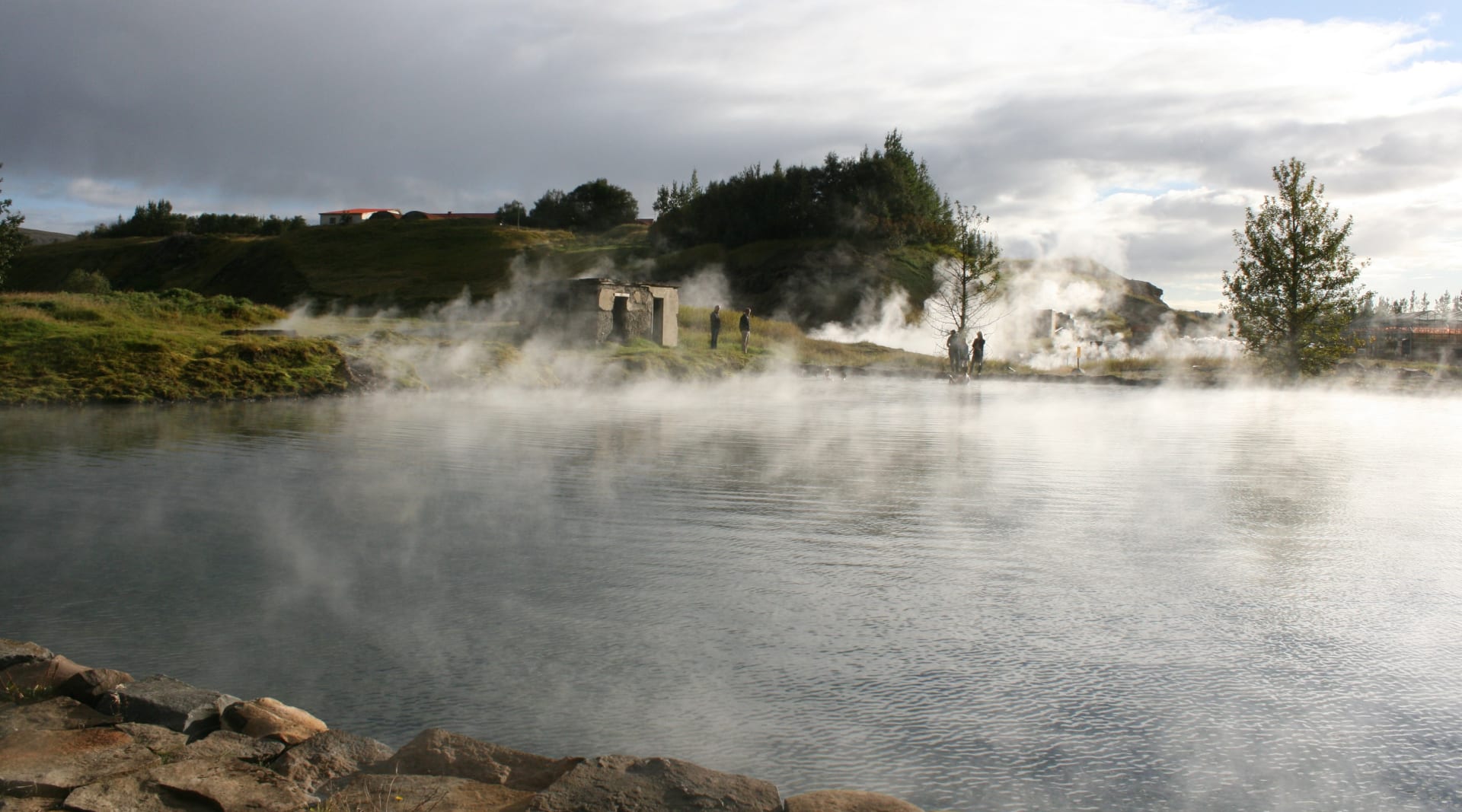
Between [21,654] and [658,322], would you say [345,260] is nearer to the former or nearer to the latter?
[658,322]

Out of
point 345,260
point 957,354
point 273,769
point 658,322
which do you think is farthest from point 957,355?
point 345,260

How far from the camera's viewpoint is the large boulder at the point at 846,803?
11.3 ft

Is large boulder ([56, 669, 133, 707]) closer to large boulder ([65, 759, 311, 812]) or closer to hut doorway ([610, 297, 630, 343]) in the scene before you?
large boulder ([65, 759, 311, 812])

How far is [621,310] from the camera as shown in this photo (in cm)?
3534

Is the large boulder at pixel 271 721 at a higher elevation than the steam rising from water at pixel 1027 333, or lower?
lower

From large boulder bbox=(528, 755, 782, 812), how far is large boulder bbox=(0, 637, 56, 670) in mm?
2520

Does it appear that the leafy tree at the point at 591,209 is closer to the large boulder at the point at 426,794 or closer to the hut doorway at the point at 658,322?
the hut doorway at the point at 658,322

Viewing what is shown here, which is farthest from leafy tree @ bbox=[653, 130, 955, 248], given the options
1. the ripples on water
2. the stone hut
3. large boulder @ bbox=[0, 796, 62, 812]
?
large boulder @ bbox=[0, 796, 62, 812]

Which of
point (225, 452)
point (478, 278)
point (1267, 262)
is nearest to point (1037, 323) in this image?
point (1267, 262)

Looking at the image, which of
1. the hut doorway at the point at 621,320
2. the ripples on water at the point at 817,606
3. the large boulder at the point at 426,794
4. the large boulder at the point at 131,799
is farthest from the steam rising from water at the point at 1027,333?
the large boulder at the point at 131,799

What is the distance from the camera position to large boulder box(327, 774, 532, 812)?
3.47 m

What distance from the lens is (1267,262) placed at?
3338 centimetres

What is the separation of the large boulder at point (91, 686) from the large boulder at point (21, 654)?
30cm

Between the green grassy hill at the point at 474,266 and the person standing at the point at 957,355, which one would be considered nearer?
the person standing at the point at 957,355
